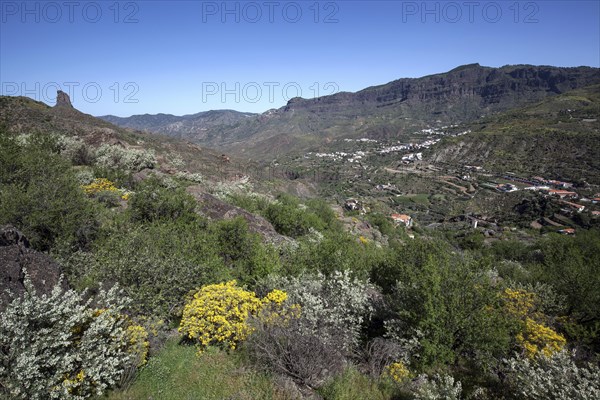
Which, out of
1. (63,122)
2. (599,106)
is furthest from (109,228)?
(599,106)

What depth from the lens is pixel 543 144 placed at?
120 m

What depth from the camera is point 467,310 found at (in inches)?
385

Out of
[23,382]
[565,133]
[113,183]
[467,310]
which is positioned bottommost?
[467,310]

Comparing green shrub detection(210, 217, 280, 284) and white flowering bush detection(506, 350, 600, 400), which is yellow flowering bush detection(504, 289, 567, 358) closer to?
white flowering bush detection(506, 350, 600, 400)

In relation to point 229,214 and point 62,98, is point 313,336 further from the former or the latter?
point 62,98

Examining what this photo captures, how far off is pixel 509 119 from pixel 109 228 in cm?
20610

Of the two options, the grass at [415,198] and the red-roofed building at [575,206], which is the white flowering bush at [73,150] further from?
the red-roofed building at [575,206]

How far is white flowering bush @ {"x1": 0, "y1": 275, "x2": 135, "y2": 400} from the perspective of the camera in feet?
16.8

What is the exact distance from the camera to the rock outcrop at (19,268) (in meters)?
7.01

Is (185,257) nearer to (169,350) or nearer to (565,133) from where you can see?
(169,350)

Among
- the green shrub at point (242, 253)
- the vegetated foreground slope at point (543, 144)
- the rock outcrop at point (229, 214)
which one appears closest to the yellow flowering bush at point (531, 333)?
the green shrub at point (242, 253)

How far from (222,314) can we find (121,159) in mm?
35054

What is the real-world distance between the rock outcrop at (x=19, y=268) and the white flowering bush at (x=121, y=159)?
2972 cm

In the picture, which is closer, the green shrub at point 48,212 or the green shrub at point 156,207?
the green shrub at point 48,212
